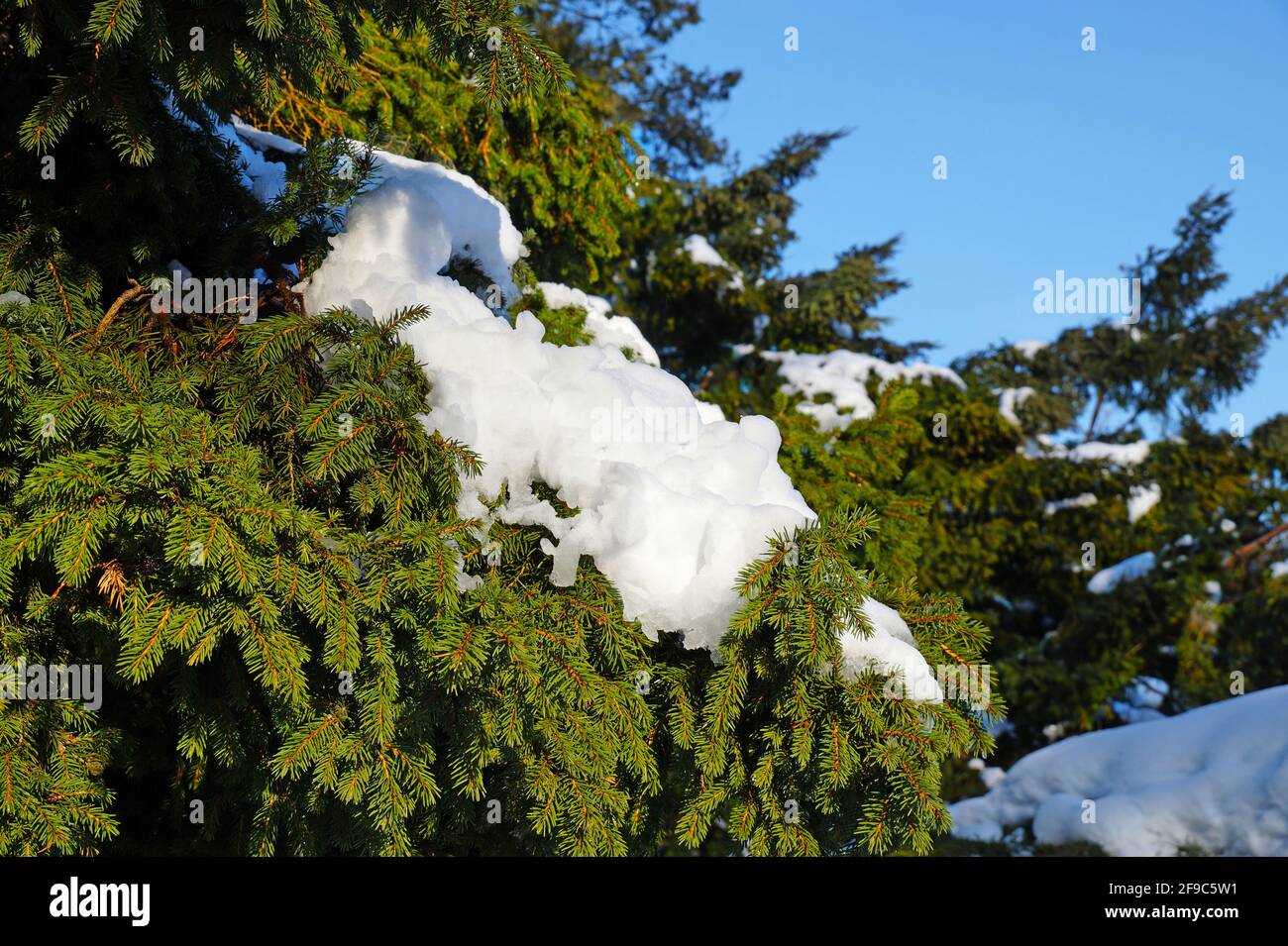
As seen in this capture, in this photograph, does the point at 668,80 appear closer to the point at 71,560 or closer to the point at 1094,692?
the point at 1094,692

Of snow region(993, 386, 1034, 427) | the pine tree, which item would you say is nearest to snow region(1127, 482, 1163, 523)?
snow region(993, 386, 1034, 427)

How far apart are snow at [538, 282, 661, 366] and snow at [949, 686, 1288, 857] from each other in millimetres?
3985

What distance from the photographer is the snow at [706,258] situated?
35.8 feet

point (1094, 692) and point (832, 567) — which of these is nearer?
point (832, 567)

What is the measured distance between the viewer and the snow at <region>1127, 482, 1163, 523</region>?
1214cm

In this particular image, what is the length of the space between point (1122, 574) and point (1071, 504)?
0.93 m

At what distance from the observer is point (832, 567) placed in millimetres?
2393

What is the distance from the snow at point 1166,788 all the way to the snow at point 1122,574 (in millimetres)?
4589

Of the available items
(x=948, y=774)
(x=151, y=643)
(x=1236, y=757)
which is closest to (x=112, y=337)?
(x=151, y=643)

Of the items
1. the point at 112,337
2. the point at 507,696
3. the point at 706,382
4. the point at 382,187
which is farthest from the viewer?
the point at 706,382

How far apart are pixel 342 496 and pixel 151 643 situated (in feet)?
2.07

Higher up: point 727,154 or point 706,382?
point 727,154

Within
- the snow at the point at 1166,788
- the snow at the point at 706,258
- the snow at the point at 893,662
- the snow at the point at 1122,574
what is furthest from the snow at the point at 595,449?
the snow at the point at 1122,574

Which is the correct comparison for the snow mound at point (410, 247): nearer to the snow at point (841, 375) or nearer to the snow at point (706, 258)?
the snow at point (841, 375)
